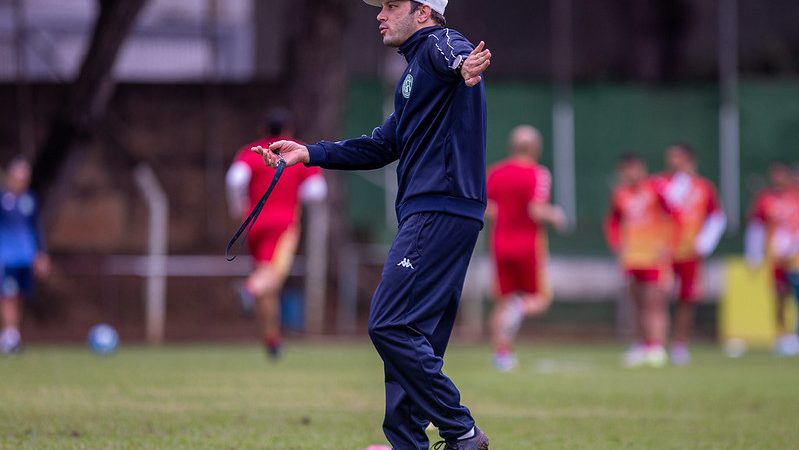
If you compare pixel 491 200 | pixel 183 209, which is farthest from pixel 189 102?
pixel 491 200

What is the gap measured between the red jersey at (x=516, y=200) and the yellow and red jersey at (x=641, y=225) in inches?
66.9

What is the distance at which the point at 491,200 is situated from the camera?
15.3 meters

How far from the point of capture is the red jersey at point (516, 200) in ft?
49.0

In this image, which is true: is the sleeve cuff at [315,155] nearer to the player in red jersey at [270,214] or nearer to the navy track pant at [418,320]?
the navy track pant at [418,320]

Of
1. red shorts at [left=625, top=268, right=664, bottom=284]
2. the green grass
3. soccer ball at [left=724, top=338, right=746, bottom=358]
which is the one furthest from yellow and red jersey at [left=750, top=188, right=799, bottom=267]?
red shorts at [left=625, top=268, right=664, bottom=284]

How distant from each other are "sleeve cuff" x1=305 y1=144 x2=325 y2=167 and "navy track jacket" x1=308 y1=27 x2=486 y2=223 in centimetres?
1

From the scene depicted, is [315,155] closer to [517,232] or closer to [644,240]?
[517,232]

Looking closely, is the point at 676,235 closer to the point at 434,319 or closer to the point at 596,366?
the point at 596,366

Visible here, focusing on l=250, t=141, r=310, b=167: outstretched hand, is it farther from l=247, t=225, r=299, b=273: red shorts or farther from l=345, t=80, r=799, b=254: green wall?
l=345, t=80, r=799, b=254: green wall

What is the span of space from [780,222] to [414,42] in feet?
48.6

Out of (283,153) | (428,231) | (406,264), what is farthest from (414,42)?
(406,264)

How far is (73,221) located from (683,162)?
10.4 meters

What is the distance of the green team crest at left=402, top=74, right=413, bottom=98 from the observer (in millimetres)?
6137

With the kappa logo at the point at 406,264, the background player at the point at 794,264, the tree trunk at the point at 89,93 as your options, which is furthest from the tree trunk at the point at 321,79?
the kappa logo at the point at 406,264
